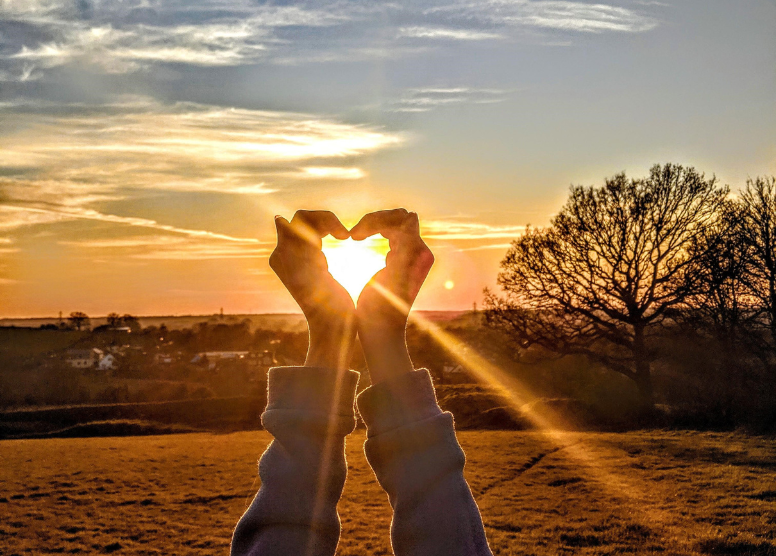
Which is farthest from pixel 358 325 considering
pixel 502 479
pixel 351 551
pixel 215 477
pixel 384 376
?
pixel 215 477

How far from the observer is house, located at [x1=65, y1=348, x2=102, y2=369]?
42162 millimetres

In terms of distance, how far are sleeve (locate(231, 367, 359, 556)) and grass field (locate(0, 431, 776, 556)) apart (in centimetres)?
693

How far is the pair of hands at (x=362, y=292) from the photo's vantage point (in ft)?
5.46

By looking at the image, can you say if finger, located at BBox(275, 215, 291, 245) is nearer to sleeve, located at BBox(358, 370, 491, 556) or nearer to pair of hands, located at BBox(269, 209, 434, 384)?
pair of hands, located at BBox(269, 209, 434, 384)

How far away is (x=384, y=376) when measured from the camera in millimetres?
1608

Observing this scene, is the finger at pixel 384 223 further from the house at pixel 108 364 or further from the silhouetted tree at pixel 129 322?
the silhouetted tree at pixel 129 322

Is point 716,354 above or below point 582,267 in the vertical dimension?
below

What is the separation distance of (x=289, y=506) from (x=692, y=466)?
13.7 m

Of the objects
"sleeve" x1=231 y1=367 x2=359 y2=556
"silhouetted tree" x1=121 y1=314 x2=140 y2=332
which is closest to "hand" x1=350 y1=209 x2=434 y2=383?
"sleeve" x1=231 y1=367 x2=359 y2=556

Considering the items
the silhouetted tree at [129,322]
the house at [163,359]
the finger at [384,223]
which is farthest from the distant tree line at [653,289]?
the silhouetted tree at [129,322]

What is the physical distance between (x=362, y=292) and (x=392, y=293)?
0.09 m

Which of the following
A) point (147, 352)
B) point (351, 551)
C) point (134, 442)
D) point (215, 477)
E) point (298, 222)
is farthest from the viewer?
point (147, 352)

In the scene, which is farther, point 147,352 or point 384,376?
point 147,352

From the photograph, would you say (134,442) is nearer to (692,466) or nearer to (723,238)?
(692,466)
